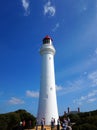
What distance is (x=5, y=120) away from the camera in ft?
80.0

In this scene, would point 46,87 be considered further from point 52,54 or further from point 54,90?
point 52,54

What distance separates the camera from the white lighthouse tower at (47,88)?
2952cm

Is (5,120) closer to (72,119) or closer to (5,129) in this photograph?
(5,129)

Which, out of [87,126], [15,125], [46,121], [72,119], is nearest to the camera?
[87,126]

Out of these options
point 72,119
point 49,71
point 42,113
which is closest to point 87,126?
point 42,113

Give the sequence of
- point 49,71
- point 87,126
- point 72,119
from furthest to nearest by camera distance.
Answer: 1. point 72,119
2. point 49,71
3. point 87,126

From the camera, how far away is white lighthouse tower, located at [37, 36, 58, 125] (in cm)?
2952

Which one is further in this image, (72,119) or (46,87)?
(72,119)

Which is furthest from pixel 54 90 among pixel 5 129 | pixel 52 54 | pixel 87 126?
pixel 87 126

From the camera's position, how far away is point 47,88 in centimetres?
3036

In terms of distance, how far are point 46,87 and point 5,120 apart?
27.6 ft

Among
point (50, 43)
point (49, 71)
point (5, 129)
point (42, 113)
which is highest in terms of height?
point (50, 43)

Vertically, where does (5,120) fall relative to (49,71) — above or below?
Answer: below

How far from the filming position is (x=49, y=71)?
31.4m
